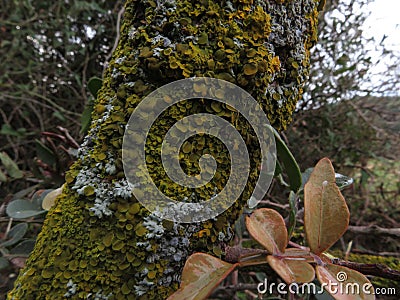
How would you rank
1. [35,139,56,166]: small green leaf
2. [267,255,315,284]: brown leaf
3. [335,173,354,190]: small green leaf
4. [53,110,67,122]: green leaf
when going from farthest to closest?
[53,110,67,122]: green leaf → [35,139,56,166]: small green leaf → [335,173,354,190]: small green leaf → [267,255,315,284]: brown leaf

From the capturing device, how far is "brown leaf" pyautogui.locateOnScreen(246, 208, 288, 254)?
1.04 ft

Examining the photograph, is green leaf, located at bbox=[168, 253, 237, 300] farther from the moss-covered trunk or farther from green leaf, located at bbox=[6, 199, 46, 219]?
green leaf, located at bbox=[6, 199, 46, 219]

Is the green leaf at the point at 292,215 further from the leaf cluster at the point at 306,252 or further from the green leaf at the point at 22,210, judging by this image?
the green leaf at the point at 22,210

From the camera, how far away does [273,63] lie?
1.28 feet

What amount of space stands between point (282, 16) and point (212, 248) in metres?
0.29

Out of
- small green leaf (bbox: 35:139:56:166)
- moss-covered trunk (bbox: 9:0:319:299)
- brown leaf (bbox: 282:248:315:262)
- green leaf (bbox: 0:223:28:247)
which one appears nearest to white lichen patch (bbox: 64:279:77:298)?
moss-covered trunk (bbox: 9:0:319:299)

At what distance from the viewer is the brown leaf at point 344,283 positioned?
0.29 m

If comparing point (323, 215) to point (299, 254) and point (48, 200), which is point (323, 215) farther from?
point (48, 200)

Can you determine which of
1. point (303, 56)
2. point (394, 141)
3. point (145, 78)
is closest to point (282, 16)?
point (303, 56)

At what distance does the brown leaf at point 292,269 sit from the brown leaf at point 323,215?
33 mm

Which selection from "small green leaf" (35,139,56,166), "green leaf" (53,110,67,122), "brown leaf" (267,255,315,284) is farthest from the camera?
"green leaf" (53,110,67,122)

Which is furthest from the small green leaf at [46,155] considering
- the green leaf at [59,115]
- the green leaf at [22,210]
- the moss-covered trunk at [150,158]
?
the green leaf at [59,115]

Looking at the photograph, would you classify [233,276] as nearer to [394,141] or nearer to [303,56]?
[303,56]

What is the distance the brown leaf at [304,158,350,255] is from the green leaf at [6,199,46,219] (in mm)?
451
